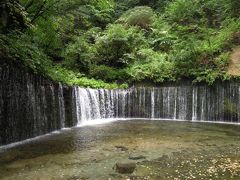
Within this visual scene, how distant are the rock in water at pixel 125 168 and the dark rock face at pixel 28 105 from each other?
428 centimetres

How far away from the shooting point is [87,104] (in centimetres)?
1767

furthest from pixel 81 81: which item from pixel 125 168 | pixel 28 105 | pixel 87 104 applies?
pixel 125 168

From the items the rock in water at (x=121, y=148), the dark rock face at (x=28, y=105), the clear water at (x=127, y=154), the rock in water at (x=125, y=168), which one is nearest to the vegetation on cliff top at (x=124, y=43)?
the dark rock face at (x=28, y=105)

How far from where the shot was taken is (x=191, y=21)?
2603 centimetres

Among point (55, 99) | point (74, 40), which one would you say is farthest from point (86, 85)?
point (74, 40)

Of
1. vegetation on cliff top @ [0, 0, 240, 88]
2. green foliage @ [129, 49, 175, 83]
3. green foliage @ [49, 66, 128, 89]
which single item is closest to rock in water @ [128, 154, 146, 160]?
vegetation on cliff top @ [0, 0, 240, 88]

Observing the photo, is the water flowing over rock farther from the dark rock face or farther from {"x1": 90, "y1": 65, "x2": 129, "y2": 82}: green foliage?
{"x1": 90, "y1": 65, "x2": 129, "y2": 82}: green foliage

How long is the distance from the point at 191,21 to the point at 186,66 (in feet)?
25.2

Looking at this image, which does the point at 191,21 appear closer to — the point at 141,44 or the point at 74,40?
the point at 141,44

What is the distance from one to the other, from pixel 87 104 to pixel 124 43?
5752mm

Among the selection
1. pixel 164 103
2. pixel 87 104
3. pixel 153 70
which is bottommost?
pixel 164 103

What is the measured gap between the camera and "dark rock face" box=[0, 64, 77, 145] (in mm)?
11289

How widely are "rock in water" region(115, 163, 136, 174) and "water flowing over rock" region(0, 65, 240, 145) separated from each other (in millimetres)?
4291

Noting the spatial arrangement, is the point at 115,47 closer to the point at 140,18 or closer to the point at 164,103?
the point at 164,103
